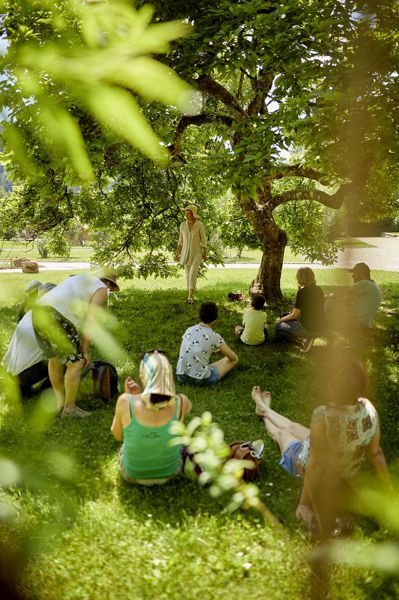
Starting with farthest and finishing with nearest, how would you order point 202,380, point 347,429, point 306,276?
point 306,276
point 202,380
point 347,429

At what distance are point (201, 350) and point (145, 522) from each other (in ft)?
9.63

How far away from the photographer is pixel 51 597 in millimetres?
2811

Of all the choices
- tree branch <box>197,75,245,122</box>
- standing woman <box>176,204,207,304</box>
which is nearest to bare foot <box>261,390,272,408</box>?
standing woman <box>176,204,207,304</box>

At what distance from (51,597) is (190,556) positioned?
0.94m

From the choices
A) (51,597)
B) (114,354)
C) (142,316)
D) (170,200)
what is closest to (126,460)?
(51,597)

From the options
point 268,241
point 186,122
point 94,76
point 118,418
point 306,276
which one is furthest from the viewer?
point 268,241

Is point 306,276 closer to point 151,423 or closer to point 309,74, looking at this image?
point 309,74

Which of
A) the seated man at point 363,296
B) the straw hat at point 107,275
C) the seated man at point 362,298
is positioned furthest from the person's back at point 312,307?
the straw hat at point 107,275

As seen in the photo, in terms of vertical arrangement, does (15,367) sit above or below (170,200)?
below

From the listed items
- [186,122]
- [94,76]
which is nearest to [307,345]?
[186,122]

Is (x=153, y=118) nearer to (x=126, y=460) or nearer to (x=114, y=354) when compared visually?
(x=114, y=354)

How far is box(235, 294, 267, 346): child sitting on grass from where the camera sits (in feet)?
25.6

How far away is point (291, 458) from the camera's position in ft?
14.0

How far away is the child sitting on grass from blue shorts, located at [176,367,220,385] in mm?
1647
